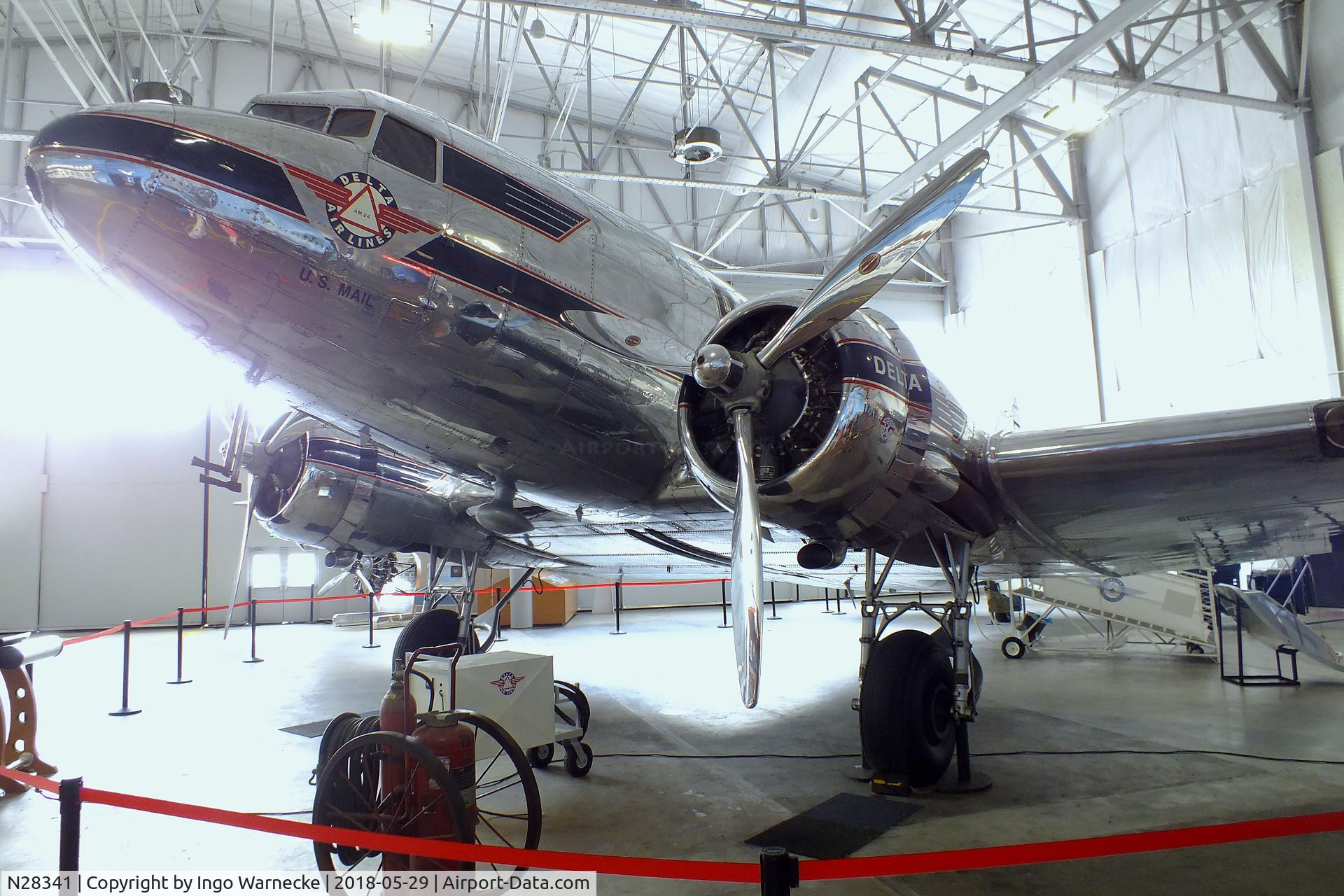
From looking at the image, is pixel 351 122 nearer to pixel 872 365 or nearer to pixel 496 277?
pixel 496 277

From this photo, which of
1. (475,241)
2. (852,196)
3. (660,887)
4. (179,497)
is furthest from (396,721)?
(179,497)

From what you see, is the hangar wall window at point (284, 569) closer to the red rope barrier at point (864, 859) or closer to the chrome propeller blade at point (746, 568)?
the chrome propeller blade at point (746, 568)

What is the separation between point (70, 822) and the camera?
8.65 feet

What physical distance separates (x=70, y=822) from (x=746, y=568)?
267cm

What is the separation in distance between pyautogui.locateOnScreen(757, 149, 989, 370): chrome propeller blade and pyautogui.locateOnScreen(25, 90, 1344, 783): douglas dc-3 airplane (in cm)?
1

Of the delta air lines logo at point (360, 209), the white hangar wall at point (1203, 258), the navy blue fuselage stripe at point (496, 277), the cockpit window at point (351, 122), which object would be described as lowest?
the navy blue fuselage stripe at point (496, 277)

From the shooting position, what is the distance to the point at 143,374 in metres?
18.9

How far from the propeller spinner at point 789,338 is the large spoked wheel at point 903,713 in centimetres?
175

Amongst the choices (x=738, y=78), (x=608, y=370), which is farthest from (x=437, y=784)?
(x=738, y=78)

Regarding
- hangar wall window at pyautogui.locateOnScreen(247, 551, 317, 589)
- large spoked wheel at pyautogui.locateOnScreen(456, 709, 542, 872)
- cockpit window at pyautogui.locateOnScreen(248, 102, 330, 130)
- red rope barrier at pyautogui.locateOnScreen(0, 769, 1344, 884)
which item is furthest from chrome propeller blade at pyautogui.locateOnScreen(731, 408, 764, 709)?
hangar wall window at pyautogui.locateOnScreen(247, 551, 317, 589)

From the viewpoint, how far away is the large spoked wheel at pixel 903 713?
5.07 metres

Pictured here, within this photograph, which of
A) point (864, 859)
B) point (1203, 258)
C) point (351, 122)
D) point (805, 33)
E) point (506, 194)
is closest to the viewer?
point (864, 859)

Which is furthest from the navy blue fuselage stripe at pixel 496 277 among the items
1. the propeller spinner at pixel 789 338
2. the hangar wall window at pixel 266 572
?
the hangar wall window at pixel 266 572

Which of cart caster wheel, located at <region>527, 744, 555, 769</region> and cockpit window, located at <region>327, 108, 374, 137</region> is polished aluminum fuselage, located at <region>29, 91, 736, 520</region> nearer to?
cockpit window, located at <region>327, 108, 374, 137</region>
